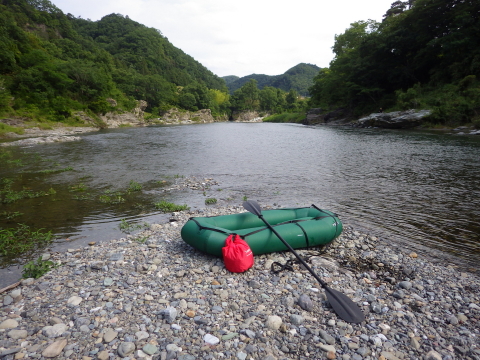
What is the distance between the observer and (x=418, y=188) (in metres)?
10.7

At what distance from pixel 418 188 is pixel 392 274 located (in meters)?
7.38

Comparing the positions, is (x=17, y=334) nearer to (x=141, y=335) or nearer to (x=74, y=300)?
(x=74, y=300)

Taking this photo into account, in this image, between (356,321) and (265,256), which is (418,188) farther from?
(356,321)

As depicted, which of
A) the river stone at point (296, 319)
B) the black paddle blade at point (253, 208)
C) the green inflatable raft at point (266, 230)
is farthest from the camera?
the black paddle blade at point (253, 208)

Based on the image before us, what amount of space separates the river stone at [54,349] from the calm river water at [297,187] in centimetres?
326

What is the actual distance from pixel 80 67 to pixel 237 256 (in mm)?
65667

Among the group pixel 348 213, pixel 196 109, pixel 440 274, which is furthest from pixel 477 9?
pixel 196 109

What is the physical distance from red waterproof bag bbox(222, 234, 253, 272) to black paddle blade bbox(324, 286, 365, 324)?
4.79 feet

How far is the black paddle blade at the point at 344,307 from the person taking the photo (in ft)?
12.1

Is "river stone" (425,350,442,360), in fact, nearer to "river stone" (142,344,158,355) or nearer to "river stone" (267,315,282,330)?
"river stone" (267,315,282,330)

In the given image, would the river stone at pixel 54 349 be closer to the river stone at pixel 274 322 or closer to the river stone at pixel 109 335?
the river stone at pixel 109 335

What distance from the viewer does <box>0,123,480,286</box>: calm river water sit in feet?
23.4

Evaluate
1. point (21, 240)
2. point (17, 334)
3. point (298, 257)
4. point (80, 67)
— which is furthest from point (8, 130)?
point (298, 257)

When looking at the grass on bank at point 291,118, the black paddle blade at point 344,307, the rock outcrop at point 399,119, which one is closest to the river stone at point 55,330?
the black paddle blade at point 344,307
